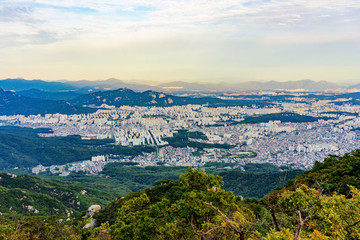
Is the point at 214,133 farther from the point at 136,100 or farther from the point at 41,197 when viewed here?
the point at 136,100

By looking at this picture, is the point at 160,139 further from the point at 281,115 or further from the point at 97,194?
the point at 281,115

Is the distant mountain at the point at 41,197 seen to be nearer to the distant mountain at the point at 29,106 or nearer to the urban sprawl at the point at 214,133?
the urban sprawl at the point at 214,133

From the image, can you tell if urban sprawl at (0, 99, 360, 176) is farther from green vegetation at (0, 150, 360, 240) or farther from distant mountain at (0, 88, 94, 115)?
green vegetation at (0, 150, 360, 240)

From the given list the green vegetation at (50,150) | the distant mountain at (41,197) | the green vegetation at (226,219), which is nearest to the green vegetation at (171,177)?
the distant mountain at (41,197)

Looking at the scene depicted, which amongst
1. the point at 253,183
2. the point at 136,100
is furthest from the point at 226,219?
the point at 136,100

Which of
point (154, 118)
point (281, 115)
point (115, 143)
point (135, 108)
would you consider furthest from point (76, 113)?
point (281, 115)

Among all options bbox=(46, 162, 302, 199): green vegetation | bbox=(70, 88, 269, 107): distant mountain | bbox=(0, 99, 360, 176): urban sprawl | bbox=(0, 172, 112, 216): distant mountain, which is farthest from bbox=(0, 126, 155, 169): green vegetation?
bbox=(70, 88, 269, 107): distant mountain
